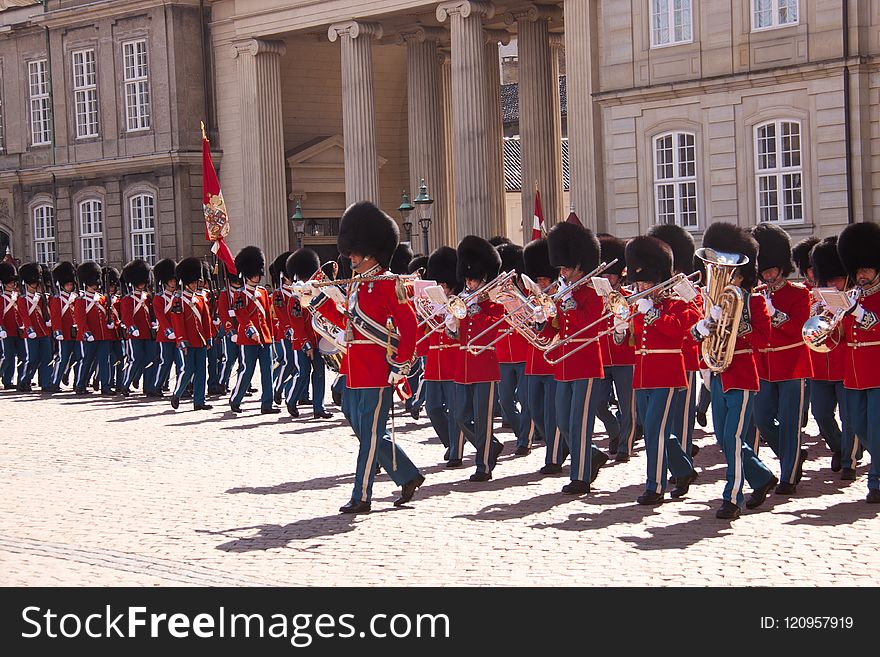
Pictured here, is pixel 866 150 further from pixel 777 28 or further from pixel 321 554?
pixel 321 554

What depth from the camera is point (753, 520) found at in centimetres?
948

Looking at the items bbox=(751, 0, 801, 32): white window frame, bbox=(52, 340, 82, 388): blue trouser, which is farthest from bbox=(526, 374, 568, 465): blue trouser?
bbox=(751, 0, 801, 32): white window frame

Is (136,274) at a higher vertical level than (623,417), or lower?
higher

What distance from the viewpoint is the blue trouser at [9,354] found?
23.1m

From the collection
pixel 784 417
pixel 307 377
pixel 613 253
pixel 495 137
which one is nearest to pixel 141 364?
pixel 307 377

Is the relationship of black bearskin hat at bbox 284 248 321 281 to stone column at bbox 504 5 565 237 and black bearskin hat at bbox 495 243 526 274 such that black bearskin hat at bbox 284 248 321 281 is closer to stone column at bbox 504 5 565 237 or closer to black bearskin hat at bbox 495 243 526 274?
black bearskin hat at bbox 495 243 526 274

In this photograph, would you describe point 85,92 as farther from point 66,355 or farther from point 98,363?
point 98,363

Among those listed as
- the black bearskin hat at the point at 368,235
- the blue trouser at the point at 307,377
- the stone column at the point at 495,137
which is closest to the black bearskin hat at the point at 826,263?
the black bearskin hat at the point at 368,235

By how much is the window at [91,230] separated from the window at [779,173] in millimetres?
19525

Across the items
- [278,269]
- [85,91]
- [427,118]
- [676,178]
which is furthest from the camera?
[85,91]

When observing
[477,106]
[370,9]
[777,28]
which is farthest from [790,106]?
[370,9]

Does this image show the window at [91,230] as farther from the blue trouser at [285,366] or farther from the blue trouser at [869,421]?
the blue trouser at [869,421]

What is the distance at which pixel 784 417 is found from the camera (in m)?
10.6

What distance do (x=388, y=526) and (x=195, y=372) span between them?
933 cm
